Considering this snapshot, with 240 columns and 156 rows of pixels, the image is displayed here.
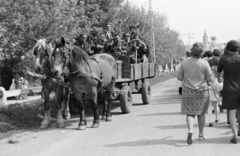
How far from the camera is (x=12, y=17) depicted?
11.3 meters

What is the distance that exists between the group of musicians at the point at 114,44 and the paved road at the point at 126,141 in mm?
2287

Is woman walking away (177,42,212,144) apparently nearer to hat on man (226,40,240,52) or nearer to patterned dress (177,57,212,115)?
patterned dress (177,57,212,115)

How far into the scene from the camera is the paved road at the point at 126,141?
19.9ft

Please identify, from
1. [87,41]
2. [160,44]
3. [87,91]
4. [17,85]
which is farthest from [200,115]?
[160,44]

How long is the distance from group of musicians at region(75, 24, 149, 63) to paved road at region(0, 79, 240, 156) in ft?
7.50

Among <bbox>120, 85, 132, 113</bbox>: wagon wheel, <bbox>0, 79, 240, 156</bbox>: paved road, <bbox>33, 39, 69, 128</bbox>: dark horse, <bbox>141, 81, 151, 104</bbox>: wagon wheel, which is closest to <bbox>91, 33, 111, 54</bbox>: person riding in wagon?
<bbox>120, 85, 132, 113</bbox>: wagon wheel

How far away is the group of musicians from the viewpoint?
9.78 meters

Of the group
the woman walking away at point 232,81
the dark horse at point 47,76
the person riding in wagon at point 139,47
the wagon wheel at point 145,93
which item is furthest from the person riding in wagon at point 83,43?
the woman walking away at point 232,81

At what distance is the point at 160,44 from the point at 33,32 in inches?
1202

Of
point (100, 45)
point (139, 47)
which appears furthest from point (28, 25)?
point (139, 47)

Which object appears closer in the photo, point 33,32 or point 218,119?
point 218,119

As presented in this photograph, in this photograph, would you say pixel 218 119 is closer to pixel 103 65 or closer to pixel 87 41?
pixel 103 65

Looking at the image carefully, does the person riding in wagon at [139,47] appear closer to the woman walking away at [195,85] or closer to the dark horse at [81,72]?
the dark horse at [81,72]

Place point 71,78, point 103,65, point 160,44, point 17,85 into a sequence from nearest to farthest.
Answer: point 71,78 → point 103,65 → point 17,85 → point 160,44
